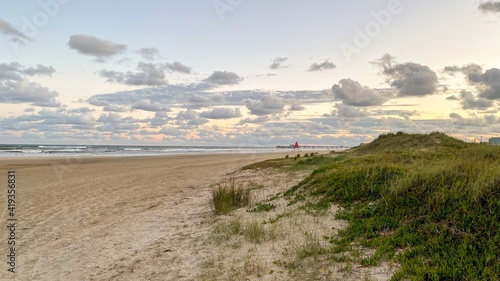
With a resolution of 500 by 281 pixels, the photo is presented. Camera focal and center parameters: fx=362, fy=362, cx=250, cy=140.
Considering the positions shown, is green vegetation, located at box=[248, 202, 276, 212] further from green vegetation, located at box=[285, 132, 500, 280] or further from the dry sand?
green vegetation, located at box=[285, 132, 500, 280]

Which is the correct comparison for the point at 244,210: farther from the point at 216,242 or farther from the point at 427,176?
the point at 427,176

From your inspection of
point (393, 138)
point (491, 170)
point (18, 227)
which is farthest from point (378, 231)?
point (393, 138)

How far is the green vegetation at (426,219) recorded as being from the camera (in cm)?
549

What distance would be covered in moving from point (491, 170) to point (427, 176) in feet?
4.34

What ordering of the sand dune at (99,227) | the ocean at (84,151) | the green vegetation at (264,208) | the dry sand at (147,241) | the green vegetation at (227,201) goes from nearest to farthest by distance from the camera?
the dry sand at (147,241), the sand dune at (99,227), the green vegetation at (264,208), the green vegetation at (227,201), the ocean at (84,151)

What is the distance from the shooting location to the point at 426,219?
704 cm

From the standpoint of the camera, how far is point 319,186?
38.1ft

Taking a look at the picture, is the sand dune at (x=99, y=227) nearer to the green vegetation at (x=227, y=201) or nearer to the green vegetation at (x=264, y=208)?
the green vegetation at (x=227, y=201)

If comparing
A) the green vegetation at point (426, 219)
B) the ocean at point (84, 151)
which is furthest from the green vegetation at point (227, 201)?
the ocean at point (84, 151)

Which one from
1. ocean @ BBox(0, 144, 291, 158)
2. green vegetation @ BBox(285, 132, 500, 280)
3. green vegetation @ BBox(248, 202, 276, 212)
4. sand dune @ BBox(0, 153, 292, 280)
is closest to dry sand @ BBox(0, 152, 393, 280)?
sand dune @ BBox(0, 153, 292, 280)

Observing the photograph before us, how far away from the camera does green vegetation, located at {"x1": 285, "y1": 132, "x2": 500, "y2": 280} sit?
18.0ft

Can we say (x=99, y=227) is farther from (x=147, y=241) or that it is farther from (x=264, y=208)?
(x=264, y=208)

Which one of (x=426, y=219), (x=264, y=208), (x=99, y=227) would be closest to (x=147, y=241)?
(x=99, y=227)

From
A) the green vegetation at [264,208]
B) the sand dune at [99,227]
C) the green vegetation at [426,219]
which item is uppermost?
the green vegetation at [426,219]
